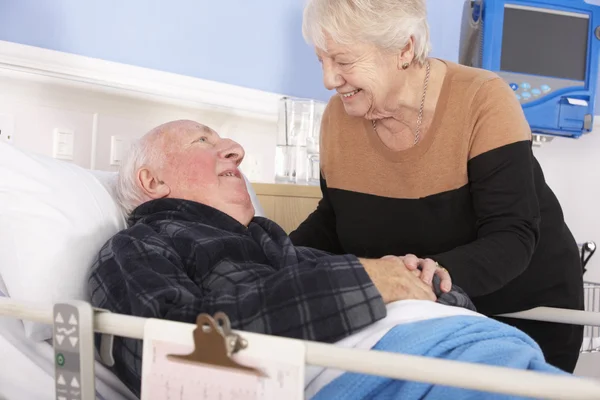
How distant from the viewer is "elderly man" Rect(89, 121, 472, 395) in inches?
40.6

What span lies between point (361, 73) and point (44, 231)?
74 cm

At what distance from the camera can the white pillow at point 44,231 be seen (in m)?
1.25

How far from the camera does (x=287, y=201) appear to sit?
2.14m

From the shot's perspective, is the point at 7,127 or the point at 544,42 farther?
the point at 544,42

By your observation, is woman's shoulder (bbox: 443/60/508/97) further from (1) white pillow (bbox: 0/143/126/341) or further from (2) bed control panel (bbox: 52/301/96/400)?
(2) bed control panel (bbox: 52/301/96/400)

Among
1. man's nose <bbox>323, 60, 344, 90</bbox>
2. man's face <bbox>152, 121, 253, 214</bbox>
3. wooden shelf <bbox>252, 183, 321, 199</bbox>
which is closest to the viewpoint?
man's face <bbox>152, 121, 253, 214</bbox>

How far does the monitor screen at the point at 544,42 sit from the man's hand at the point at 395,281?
1.61 m

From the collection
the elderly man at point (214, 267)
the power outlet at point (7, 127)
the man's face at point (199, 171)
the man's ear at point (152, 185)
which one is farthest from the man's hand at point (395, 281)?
the power outlet at point (7, 127)

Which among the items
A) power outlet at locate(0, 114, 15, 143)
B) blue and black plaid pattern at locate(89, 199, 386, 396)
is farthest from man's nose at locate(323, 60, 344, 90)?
power outlet at locate(0, 114, 15, 143)

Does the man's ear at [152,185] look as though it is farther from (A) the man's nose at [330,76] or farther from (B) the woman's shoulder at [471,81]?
(B) the woman's shoulder at [471,81]

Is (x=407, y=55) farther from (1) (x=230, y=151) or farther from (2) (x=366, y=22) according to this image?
(1) (x=230, y=151)

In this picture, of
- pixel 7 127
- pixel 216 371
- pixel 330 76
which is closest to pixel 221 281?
pixel 216 371

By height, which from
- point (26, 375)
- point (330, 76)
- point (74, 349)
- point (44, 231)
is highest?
point (330, 76)

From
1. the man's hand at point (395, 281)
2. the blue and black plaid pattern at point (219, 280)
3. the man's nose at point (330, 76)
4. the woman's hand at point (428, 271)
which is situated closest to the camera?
the blue and black plaid pattern at point (219, 280)
